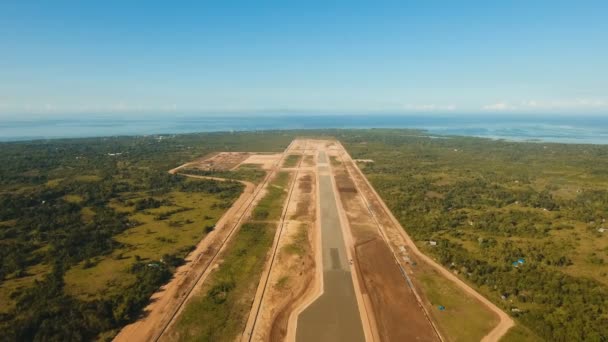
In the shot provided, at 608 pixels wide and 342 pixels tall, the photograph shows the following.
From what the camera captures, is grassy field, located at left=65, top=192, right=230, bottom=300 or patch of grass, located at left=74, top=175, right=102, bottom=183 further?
patch of grass, located at left=74, top=175, right=102, bottom=183

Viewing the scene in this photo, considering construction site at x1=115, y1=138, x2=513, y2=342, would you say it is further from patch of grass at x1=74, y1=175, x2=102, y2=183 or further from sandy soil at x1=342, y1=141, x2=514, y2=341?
patch of grass at x1=74, y1=175, x2=102, y2=183

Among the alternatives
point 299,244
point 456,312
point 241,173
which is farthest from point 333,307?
point 241,173

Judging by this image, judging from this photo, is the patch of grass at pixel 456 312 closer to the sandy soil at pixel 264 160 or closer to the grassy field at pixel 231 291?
the grassy field at pixel 231 291

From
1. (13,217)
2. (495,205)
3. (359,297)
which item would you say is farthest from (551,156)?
(13,217)

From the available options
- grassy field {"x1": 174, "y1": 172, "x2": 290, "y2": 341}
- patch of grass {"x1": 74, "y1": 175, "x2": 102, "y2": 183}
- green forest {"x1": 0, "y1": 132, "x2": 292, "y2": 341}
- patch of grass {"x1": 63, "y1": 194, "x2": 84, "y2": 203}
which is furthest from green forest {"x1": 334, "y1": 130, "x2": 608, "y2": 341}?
patch of grass {"x1": 74, "y1": 175, "x2": 102, "y2": 183}

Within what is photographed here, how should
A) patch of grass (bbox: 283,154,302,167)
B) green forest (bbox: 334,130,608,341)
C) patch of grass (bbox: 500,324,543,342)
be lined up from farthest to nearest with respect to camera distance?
patch of grass (bbox: 283,154,302,167) < green forest (bbox: 334,130,608,341) < patch of grass (bbox: 500,324,543,342)

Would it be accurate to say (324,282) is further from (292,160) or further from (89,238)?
(292,160)
